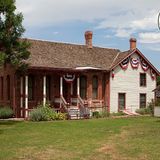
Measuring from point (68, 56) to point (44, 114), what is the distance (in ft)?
29.0

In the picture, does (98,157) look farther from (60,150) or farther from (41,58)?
(41,58)

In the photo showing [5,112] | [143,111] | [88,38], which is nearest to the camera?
[5,112]

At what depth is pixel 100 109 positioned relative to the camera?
1510 inches

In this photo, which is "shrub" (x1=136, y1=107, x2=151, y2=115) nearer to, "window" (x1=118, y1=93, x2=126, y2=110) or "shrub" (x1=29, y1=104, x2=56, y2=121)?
"window" (x1=118, y1=93, x2=126, y2=110)

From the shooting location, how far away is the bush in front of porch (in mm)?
31234

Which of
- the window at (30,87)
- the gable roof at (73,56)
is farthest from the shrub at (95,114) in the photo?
the window at (30,87)

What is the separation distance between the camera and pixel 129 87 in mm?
41688

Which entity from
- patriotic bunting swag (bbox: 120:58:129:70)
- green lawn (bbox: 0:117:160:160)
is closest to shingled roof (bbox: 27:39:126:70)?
patriotic bunting swag (bbox: 120:58:129:70)

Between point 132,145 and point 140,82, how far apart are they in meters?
26.4

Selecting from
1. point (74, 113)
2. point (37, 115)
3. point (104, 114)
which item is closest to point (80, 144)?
point (37, 115)

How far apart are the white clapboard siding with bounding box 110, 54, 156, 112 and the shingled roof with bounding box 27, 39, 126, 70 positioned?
5.21 feet

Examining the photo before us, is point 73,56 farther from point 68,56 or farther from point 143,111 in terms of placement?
point 143,111

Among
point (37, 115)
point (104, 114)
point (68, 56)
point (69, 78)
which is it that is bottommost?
point (104, 114)

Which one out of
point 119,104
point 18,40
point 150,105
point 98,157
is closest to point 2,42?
point 18,40
